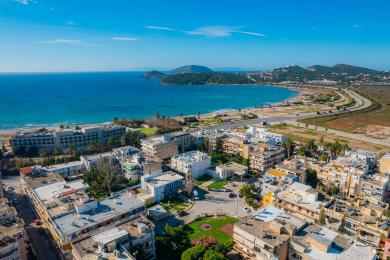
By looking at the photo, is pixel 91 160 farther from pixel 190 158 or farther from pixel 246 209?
pixel 246 209

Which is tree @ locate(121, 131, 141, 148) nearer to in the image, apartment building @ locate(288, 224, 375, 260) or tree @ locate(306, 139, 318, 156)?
tree @ locate(306, 139, 318, 156)

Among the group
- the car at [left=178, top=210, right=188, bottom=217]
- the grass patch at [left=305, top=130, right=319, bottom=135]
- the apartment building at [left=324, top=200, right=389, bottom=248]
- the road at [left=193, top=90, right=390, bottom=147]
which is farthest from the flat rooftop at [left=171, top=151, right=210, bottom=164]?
the grass patch at [left=305, top=130, right=319, bottom=135]

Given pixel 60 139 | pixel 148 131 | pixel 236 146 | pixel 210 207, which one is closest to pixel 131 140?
pixel 60 139

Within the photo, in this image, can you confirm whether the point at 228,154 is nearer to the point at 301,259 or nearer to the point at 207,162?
the point at 207,162

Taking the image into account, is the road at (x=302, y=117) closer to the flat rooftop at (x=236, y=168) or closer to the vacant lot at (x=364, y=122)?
the vacant lot at (x=364, y=122)

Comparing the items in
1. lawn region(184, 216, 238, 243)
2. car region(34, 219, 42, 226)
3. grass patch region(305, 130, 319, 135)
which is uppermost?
grass patch region(305, 130, 319, 135)

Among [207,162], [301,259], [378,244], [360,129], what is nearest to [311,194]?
[378,244]

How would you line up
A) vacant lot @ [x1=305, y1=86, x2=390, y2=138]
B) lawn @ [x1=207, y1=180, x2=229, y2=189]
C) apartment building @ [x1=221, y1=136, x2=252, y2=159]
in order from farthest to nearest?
vacant lot @ [x1=305, y1=86, x2=390, y2=138] → apartment building @ [x1=221, y1=136, x2=252, y2=159] → lawn @ [x1=207, y1=180, x2=229, y2=189]
